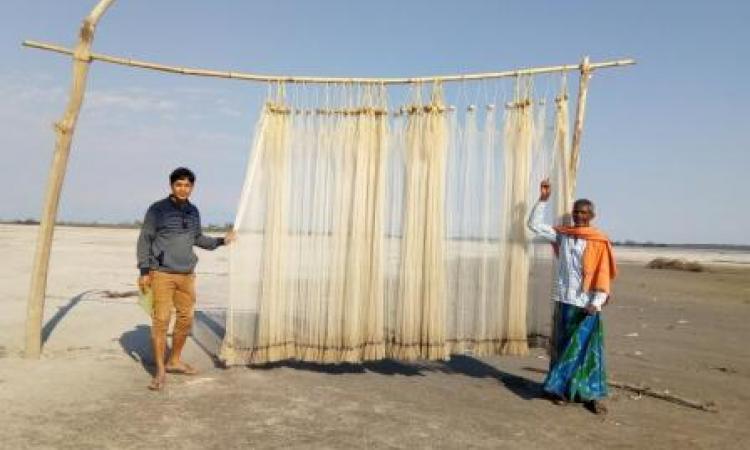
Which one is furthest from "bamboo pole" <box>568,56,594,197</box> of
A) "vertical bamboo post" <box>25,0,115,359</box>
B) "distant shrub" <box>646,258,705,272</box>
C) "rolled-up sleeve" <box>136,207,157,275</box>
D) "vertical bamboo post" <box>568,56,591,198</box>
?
"distant shrub" <box>646,258,705,272</box>

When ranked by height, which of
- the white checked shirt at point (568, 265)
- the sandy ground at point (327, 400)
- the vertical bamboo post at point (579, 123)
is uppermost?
the vertical bamboo post at point (579, 123)

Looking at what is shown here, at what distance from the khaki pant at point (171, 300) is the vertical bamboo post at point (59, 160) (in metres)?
1.45

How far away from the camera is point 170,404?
581cm

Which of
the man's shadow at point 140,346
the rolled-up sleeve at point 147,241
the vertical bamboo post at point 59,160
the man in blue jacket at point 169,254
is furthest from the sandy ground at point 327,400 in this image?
the rolled-up sleeve at point 147,241

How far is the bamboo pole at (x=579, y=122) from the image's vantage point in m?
6.55

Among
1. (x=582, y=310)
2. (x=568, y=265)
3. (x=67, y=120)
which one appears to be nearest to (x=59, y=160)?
(x=67, y=120)

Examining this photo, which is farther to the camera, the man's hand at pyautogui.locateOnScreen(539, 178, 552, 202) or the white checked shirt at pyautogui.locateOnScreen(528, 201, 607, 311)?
the man's hand at pyautogui.locateOnScreen(539, 178, 552, 202)

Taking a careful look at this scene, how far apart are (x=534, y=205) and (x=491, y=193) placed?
0.44 meters

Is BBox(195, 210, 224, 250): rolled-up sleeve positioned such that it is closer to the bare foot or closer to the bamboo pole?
the bare foot

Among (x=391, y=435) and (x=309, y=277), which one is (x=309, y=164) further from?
(x=391, y=435)

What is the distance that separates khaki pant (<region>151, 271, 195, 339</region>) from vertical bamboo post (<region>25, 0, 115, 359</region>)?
1446 mm

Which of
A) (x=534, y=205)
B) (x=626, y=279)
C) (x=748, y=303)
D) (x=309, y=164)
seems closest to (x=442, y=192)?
(x=534, y=205)

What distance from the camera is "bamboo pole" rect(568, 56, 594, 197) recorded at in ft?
21.5

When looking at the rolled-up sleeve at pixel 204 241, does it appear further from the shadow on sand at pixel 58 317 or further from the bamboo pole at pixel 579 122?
the bamboo pole at pixel 579 122
